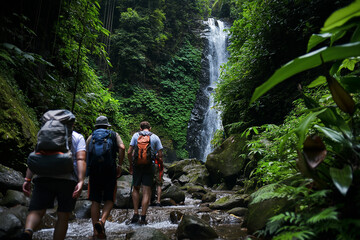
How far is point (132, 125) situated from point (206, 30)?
13.5 meters

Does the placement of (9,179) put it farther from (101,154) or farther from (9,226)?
(101,154)

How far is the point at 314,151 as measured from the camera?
131 centimetres

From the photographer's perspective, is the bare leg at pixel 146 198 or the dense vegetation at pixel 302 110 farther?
the bare leg at pixel 146 198

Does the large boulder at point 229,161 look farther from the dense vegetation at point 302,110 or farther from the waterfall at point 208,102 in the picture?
the waterfall at point 208,102

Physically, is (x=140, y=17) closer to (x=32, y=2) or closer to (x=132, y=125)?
(x=132, y=125)

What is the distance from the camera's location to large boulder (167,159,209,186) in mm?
8617

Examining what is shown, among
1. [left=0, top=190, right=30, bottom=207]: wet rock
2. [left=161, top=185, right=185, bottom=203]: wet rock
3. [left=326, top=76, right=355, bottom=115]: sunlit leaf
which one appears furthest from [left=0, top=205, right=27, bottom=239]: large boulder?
[left=161, top=185, right=185, bottom=203]: wet rock

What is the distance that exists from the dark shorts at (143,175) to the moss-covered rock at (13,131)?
186 centimetres

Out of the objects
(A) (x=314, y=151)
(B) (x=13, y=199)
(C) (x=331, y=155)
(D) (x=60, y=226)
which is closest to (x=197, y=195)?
(B) (x=13, y=199)

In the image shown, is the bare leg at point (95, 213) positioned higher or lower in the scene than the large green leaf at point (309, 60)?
lower

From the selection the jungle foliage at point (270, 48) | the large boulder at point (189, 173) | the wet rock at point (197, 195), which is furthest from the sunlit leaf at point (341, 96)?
the large boulder at point (189, 173)

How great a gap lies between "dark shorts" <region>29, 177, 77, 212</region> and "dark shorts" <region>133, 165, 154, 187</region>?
188cm

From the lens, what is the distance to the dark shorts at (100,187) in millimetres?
3348

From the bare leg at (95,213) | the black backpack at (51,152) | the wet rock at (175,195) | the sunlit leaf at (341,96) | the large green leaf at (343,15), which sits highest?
the large green leaf at (343,15)
